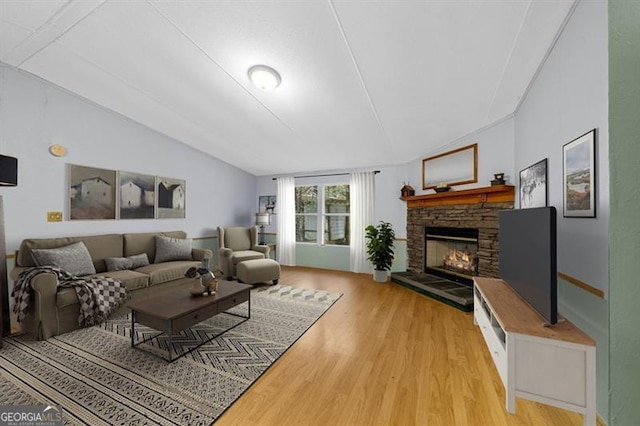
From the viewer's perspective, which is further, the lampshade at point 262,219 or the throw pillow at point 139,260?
the lampshade at point 262,219

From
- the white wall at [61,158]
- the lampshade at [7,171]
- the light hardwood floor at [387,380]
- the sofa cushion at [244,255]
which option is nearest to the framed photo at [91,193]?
the white wall at [61,158]

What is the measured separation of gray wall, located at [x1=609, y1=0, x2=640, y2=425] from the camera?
360 mm

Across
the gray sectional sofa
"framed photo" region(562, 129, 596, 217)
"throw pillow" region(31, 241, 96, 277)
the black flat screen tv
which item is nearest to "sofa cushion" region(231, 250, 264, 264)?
the gray sectional sofa

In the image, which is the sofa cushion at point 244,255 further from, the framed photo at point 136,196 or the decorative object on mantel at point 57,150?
the decorative object on mantel at point 57,150

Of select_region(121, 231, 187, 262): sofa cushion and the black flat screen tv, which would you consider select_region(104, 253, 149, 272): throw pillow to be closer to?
select_region(121, 231, 187, 262): sofa cushion

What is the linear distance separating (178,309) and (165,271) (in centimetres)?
153

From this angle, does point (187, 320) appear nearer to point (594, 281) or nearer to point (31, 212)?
point (31, 212)

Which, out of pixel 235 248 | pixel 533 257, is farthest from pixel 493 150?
pixel 235 248

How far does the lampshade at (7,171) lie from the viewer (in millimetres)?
1953

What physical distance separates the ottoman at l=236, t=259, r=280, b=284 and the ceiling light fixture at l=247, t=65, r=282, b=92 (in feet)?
8.66

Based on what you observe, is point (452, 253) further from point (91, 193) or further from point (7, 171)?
point (91, 193)

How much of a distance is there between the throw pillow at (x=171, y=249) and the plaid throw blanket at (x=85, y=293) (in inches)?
43.3

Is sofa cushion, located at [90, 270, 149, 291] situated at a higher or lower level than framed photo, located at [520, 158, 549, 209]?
lower

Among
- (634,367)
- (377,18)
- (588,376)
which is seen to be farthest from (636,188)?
(377,18)
